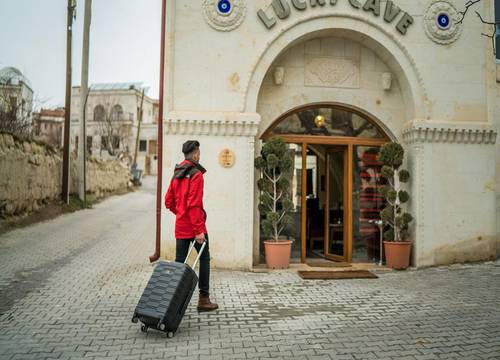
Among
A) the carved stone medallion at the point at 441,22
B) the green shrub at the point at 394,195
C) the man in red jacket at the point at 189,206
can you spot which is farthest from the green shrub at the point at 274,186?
the carved stone medallion at the point at 441,22

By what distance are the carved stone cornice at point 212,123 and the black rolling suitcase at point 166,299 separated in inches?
144

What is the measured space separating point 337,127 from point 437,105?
77.6 inches

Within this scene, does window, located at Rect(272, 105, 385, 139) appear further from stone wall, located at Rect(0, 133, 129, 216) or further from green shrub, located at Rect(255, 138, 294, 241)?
stone wall, located at Rect(0, 133, 129, 216)

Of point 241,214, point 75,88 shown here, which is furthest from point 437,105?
point 75,88

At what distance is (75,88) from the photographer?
52.2 metres

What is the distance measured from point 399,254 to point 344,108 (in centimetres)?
311

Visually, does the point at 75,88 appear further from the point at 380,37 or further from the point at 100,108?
the point at 380,37

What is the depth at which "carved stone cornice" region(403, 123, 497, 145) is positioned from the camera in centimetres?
823

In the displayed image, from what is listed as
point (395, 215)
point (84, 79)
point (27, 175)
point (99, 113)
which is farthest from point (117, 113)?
point (395, 215)

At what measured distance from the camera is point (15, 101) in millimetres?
15438

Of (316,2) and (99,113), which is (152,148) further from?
(316,2)

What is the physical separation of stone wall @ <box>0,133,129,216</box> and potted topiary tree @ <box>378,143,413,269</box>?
941cm

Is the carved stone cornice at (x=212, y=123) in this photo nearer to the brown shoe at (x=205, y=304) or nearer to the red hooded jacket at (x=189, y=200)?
the red hooded jacket at (x=189, y=200)

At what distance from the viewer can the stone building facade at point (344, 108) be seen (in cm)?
778
